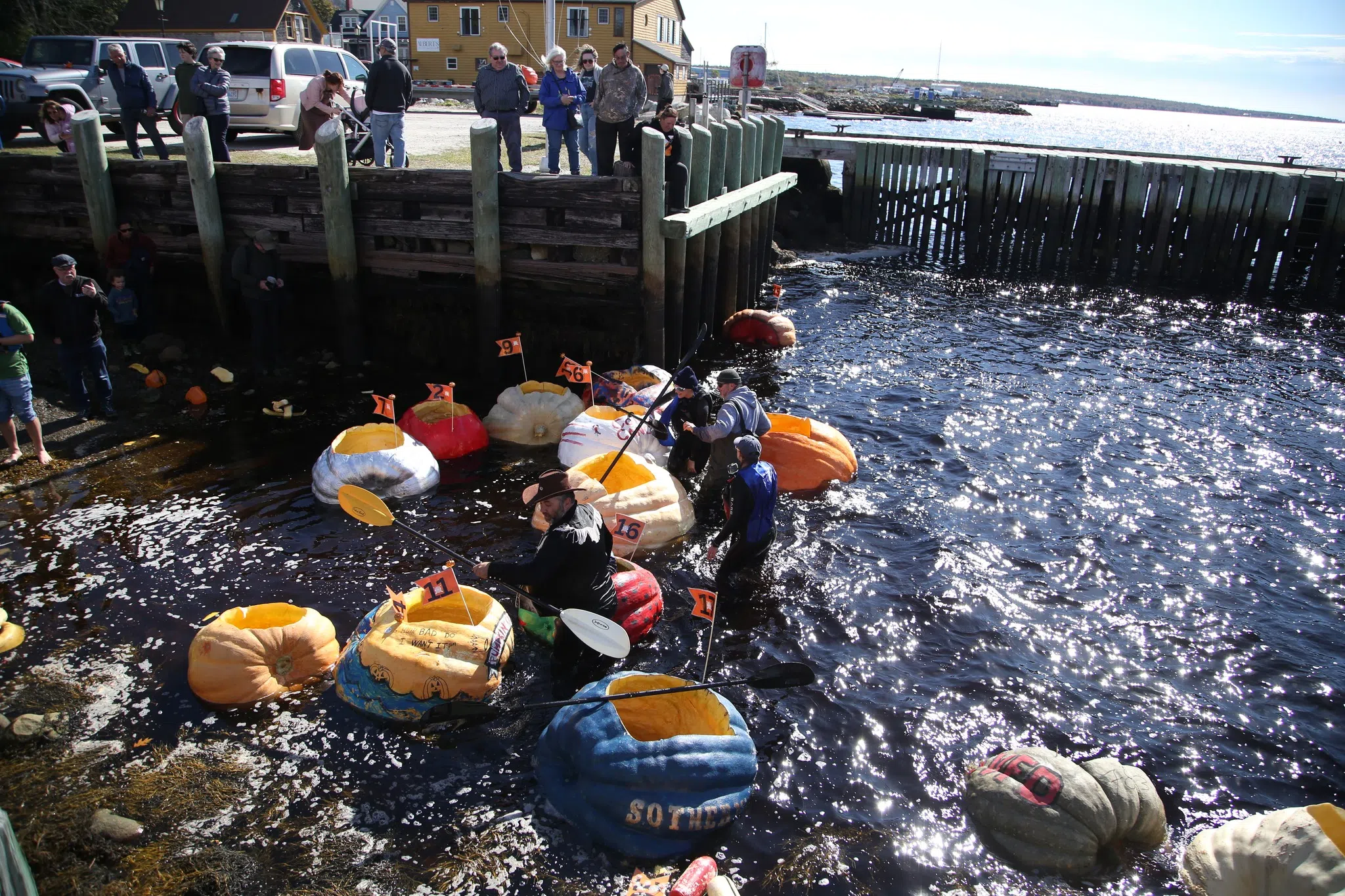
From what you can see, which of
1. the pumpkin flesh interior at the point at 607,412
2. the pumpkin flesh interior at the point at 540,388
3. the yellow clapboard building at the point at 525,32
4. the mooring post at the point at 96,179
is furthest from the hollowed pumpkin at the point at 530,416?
the yellow clapboard building at the point at 525,32

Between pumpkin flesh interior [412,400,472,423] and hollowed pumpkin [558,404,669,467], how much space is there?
132 centimetres

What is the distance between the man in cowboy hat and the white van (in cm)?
1276

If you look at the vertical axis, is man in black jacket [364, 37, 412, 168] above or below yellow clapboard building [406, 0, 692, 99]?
below

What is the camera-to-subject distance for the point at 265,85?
16.0 m

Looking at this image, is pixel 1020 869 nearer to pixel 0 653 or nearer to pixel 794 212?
pixel 0 653

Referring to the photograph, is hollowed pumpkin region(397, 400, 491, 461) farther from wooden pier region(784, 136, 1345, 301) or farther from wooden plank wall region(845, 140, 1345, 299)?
wooden plank wall region(845, 140, 1345, 299)

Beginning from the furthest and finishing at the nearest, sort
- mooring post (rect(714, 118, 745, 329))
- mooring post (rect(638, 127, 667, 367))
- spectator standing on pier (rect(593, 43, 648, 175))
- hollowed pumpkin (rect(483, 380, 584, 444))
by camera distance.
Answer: mooring post (rect(714, 118, 745, 329))
spectator standing on pier (rect(593, 43, 648, 175))
mooring post (rect(638, 127, 667, 367))
hollowed pumpkin (rect(483, 380, 584, 444))

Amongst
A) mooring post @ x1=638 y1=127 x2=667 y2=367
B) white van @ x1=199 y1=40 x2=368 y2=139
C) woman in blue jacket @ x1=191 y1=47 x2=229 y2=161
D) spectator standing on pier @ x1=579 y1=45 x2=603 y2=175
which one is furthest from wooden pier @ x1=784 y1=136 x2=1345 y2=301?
woman in blue jacket @ x1=191 y1=47 x2=229 y2=161

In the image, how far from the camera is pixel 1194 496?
10312 mm

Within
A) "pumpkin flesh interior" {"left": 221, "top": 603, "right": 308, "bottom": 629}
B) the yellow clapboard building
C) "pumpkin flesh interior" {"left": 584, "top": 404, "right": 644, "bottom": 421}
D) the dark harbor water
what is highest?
the yellow clapboard building

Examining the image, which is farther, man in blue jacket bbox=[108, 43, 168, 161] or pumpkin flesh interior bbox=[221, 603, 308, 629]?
man in blue jacket bbox=[108, 43, 168, 161]

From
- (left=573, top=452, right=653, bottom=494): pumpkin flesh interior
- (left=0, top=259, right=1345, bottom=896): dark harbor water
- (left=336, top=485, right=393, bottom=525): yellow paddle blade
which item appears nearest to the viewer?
(left=0, top=259, right=1345, bottom=896): dark harbor water

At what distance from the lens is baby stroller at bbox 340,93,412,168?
539 inches

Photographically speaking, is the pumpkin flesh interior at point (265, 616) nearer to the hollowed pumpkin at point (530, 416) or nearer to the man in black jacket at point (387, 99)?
the hollowed pumpkin at point (530, 416)
